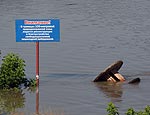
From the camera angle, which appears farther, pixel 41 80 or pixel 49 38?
pixel 41 80

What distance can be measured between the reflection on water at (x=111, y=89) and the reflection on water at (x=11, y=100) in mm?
1916

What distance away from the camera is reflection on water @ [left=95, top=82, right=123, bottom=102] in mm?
12727

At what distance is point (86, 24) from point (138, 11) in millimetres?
6997

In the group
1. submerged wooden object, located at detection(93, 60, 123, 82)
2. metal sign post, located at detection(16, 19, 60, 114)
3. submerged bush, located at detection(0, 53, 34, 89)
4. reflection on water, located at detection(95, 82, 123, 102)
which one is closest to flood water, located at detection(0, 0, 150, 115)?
reflection on water, located at detection(95, 82, 123, 102)

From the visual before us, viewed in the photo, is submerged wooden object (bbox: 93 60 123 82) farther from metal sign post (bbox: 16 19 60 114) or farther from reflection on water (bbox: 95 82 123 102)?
metal sign post (bbox: 16 19 60 114)

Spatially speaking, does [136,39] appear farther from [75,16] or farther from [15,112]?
[15,112]

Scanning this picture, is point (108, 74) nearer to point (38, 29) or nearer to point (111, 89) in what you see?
point (111, 89)

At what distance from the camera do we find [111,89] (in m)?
13.5

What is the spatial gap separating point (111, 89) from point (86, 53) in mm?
5667

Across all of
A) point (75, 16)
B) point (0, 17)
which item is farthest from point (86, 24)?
point (0, 17)

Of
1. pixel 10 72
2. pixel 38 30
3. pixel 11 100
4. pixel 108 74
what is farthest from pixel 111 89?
pixel 11 100

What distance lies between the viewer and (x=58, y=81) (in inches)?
571

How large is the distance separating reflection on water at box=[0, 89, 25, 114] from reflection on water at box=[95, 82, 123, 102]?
192 centimetres

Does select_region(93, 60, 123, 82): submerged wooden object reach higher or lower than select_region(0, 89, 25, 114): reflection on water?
higher
